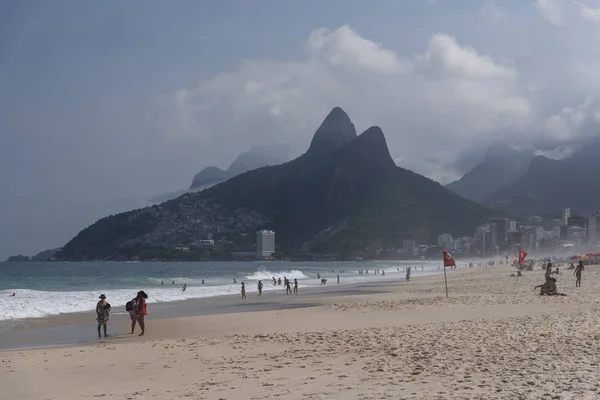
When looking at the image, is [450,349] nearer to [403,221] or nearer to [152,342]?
[152,342]

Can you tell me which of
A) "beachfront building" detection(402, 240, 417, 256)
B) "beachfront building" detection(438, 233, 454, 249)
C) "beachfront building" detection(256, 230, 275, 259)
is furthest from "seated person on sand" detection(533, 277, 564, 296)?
"beachfront building" detection(256, 230, 275, 259)

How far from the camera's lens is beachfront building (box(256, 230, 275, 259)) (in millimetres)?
190000

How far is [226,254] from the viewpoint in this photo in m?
194

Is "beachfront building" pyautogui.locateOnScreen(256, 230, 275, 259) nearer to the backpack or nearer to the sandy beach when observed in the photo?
the backpack

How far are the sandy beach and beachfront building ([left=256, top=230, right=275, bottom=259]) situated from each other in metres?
Result: 170

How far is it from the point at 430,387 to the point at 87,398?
197 inches

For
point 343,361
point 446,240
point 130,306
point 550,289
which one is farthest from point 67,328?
point 446,240

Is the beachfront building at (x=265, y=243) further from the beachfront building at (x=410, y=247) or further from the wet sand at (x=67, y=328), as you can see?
the wet sand at (x=67, y=328)

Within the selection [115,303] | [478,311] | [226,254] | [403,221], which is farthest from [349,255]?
[478,311]

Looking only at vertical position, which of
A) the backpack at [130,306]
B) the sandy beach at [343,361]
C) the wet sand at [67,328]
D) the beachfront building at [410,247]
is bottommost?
the wet sand at [67,328]

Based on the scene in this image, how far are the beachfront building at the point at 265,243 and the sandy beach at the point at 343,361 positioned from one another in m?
170

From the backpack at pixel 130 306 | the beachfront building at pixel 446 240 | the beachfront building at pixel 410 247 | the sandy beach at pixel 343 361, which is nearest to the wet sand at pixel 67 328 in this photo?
the backpack at pixel 130 306

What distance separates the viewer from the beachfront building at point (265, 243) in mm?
190000

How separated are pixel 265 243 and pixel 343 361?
18370 centimetres
